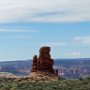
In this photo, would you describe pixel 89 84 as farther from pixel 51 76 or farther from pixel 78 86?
pixel 51 76

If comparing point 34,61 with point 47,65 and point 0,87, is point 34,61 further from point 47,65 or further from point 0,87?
point 0,87

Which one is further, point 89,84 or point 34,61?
point 34,61

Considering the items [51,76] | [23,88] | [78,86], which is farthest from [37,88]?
[51,76]

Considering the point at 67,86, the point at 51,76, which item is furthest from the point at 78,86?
the point at 51,76

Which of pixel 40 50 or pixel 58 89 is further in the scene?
pixel 40 50

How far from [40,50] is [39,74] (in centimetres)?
534

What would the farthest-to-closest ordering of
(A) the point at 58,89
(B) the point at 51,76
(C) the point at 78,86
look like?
(B) the point at 51,76
(C) the point at 78,86
(A) the point at 58,89

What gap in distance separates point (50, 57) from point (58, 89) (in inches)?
1405

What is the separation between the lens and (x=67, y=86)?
66000 millimetres

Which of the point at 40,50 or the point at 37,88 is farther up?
the point at 40,50

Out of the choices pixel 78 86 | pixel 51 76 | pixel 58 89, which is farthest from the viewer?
pixel 51 76

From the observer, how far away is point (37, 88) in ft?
208

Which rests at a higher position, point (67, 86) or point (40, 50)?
point (40, 50)

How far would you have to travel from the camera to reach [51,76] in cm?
9438
